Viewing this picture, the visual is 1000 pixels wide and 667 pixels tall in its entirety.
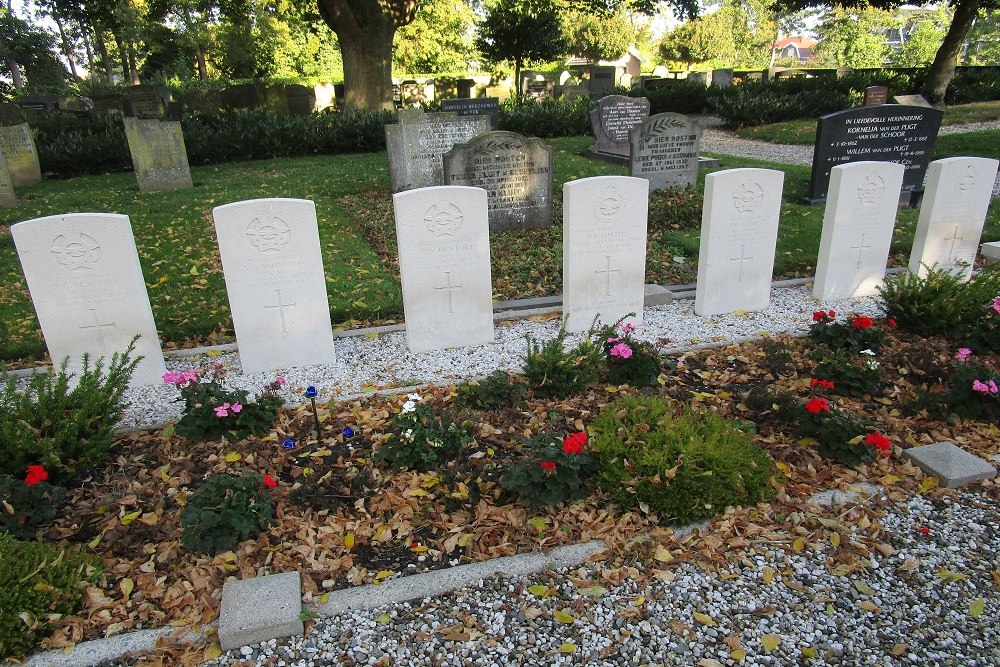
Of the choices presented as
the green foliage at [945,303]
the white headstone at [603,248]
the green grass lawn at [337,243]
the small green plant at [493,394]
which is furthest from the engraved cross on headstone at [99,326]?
the green foliage at [945,303]

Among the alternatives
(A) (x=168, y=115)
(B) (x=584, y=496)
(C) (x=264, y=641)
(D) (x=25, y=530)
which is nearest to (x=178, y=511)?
(D) (x=25, y=530)

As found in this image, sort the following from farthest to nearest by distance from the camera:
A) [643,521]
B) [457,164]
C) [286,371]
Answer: [457,164]
[286,371]
[643,521]

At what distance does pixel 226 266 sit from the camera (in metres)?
4.94

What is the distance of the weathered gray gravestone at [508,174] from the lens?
8.97 m

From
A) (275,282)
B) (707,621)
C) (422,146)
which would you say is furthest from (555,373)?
(422,146)

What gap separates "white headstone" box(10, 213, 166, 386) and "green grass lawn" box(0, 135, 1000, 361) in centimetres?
80

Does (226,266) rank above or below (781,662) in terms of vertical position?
above

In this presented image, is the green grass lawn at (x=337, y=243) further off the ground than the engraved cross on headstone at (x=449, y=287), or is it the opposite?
the engraved cross on headstone at (x=449, y=287)

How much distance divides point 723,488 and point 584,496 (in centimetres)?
74

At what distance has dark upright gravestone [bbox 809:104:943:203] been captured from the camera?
9.67 meters

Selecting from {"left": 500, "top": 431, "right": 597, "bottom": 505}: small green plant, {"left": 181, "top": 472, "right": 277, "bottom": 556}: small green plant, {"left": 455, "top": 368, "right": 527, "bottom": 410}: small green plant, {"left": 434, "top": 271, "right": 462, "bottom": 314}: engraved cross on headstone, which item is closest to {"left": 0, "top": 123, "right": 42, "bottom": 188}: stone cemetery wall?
{"left": 434, "top": 271, "right": 462, "bottom": 314}: engraved cross on headstone

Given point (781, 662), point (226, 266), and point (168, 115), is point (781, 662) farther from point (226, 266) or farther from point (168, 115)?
point (168, 115)

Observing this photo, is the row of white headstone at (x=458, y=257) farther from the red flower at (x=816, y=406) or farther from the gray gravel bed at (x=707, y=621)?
the gray gravel bed at (x=707, y=621)

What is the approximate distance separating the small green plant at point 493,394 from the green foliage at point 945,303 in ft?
11.4
